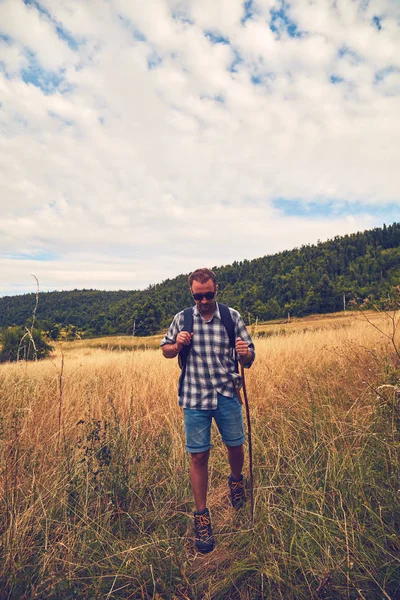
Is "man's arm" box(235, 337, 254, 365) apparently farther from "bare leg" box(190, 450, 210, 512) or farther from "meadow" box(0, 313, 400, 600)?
"meadow" box(0, 313, 400, 600)

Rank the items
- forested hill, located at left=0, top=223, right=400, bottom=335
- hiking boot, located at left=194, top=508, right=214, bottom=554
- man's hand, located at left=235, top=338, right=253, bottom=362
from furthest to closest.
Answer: forested hill, located at left=0, top=223, right=400, bottom=335
man's hand, located at left=235, top=338, right=253, bottom=362
hiking boot, located at left=194, top=508, right=214, bottom=554

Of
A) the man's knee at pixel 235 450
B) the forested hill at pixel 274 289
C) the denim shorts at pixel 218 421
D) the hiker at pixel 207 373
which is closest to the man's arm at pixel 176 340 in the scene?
the hiker at pixel 207 373

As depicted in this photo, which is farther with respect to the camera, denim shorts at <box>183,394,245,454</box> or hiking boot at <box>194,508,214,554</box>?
denim shorts at <box>183,394,245,454</box>

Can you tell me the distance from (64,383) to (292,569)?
16.5 feet

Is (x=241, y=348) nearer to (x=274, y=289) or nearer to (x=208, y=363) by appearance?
(x=208, y=363)

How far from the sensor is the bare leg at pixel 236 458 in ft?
8.77

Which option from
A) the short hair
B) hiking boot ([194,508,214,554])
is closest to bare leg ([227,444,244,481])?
hiking boot ([194,508,214,554])

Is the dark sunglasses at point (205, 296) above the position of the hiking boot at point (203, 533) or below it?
above

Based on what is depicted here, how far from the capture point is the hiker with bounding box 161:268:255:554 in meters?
2.56

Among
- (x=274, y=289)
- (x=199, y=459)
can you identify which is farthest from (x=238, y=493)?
(x=274, y=289)

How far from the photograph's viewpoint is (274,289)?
286 feet

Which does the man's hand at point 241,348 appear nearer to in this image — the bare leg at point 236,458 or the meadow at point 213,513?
the bare leg at point 236,458

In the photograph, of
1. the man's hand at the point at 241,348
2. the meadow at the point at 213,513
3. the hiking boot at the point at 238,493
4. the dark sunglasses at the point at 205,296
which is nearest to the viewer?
the meadow at the point at 213,513

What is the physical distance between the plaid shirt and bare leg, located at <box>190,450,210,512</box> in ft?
1.41
